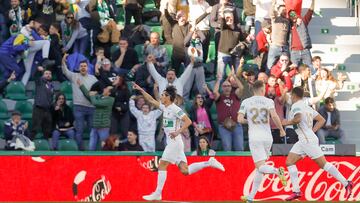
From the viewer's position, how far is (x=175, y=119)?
19562 mm

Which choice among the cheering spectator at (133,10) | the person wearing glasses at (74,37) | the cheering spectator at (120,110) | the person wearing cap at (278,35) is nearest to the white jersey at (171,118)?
the cheering spectator at (120,110)

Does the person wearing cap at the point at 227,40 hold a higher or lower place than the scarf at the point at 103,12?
lower

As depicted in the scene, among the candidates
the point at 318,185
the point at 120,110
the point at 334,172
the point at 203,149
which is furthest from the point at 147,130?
the point at 334,172

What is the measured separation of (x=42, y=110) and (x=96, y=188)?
2181 mm

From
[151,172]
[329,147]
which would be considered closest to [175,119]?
[151,172]

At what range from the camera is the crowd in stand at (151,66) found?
22.2 m

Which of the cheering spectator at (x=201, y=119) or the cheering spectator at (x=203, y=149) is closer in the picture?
the cheering spectator at (x=203, y=149)

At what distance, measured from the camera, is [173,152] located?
19.7 m

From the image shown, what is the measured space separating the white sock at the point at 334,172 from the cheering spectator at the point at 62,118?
5134 mm

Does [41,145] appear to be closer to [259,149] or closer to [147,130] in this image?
[147,130]

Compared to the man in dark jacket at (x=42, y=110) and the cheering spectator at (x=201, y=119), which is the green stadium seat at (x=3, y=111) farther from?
the cheering spectator at (x=201, y=119)

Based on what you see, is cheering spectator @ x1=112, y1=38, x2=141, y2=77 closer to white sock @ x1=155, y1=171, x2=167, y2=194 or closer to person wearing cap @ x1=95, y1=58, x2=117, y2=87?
person wearing cap @ x1=95, y1=58, x2=117, y2=87

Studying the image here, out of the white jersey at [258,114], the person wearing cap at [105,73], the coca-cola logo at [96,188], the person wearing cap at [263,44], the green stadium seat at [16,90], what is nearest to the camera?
the white jersey at [258,114]

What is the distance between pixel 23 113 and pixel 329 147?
6086mm
